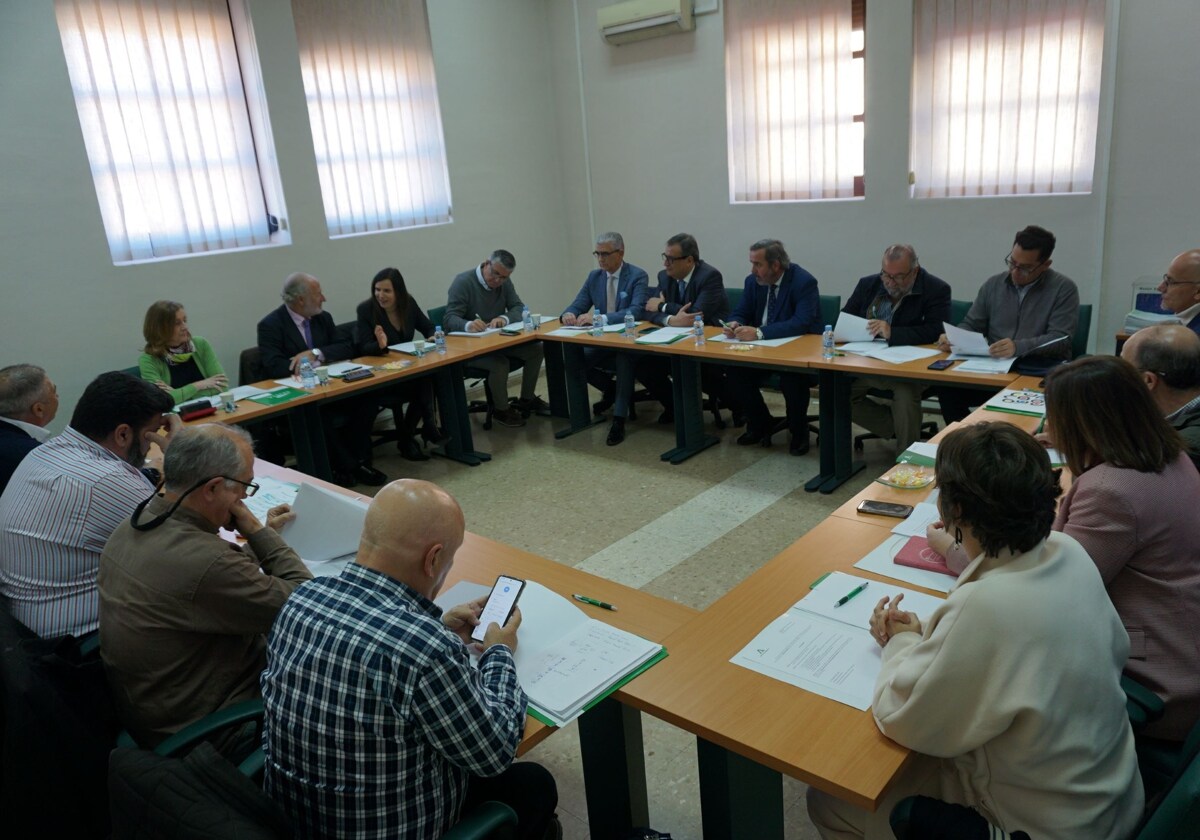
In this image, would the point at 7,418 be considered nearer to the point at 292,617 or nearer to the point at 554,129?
the point at 292,617

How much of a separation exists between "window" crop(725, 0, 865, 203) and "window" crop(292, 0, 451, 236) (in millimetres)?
2395

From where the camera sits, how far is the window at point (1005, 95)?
478 centimetres

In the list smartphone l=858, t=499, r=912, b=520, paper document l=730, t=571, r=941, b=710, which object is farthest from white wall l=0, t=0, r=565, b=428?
paper document l=730, t=571, r=941, b=710

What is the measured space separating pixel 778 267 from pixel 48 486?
3.98 m

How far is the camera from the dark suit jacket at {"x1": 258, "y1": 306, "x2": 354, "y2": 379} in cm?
493

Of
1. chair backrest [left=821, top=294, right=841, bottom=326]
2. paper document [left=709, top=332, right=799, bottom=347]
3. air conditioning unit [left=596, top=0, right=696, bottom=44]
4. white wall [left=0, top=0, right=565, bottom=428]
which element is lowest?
paper document [left=709, top=332, right=799, bottom=347]

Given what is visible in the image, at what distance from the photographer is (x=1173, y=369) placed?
2.24 meters

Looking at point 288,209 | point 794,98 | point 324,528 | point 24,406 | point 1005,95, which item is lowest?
point 324,528

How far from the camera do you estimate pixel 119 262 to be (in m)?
4.99

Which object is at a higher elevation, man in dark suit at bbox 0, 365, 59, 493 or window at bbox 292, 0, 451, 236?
window at bbox 292, 0, 451, 236

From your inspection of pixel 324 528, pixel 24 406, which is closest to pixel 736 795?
pixel 324 528

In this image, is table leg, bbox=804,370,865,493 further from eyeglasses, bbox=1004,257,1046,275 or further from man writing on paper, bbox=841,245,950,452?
eyeglasses, bbox=1004,257,1046,275

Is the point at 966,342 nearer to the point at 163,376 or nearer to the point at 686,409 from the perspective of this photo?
the point at 686,409

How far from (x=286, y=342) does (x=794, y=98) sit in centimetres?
395
